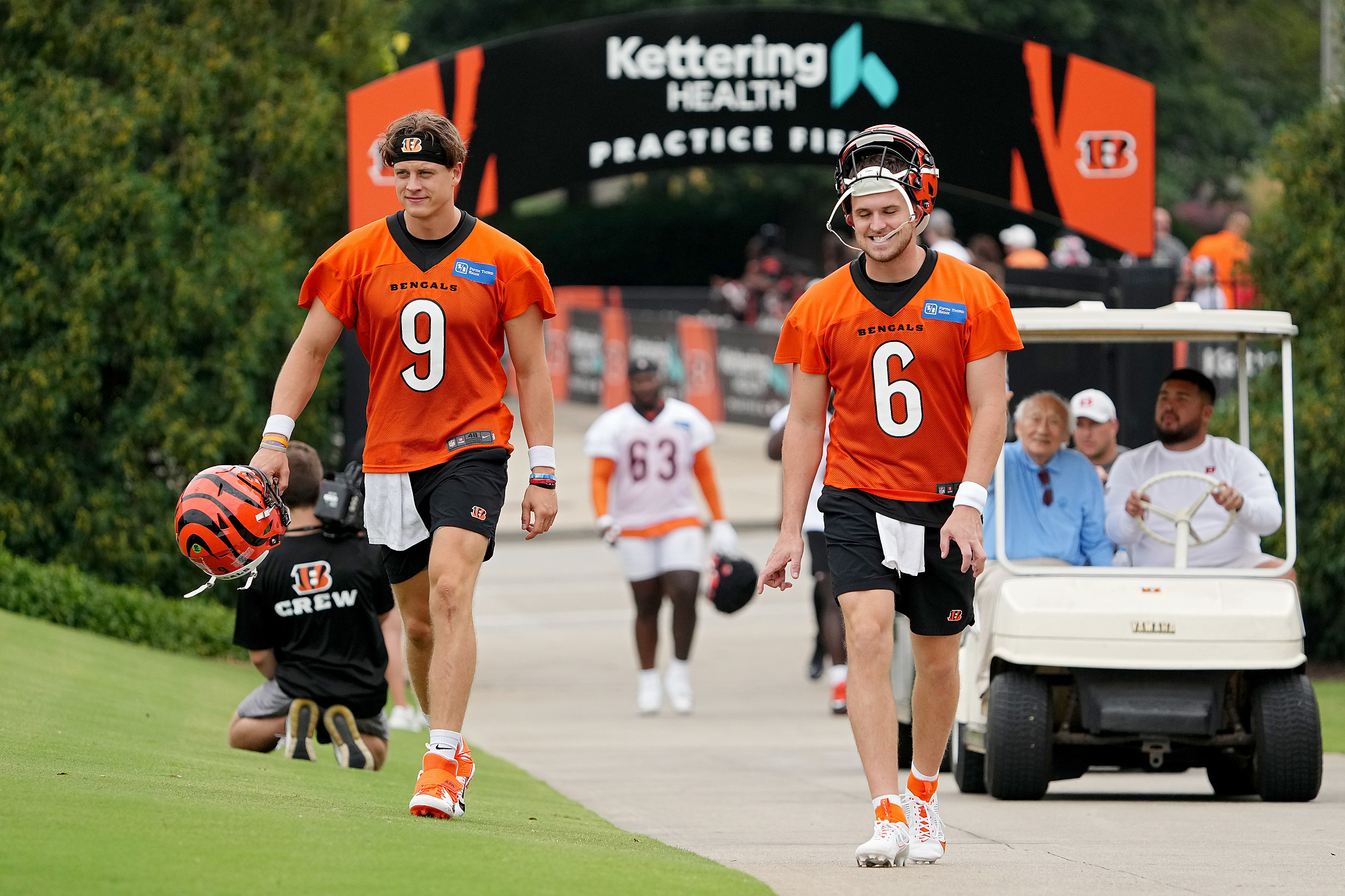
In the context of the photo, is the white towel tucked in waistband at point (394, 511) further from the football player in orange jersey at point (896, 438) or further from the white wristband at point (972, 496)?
the white wristband at point (972, 496)

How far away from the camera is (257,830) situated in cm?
541

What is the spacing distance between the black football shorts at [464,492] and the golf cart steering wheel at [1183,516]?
3.33 meters

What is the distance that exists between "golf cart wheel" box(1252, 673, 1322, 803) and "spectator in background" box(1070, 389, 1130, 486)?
1709 millimetres

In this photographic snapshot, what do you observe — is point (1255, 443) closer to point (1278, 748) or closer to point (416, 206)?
point (1278, 748)

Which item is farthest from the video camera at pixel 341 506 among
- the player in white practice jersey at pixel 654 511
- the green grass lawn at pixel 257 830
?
the player in white practice jersey at pixel 654 511

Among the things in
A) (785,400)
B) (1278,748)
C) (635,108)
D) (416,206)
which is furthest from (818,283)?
(785,400)

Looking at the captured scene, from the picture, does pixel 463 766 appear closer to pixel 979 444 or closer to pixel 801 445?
pixel 801 445

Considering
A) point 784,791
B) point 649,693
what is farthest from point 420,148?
point 649,693

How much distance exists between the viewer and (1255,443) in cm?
1265

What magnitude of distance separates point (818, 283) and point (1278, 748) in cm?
302

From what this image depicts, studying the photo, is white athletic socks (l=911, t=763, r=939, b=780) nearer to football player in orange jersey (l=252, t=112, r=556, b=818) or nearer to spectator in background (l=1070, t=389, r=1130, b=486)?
football player in orange jersey (l=252, t=112, r=556, b=818)

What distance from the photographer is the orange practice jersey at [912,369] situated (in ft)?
20.6

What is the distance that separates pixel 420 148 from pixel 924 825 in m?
2.52

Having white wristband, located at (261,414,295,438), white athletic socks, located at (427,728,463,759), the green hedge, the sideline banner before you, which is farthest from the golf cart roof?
the green hedge
